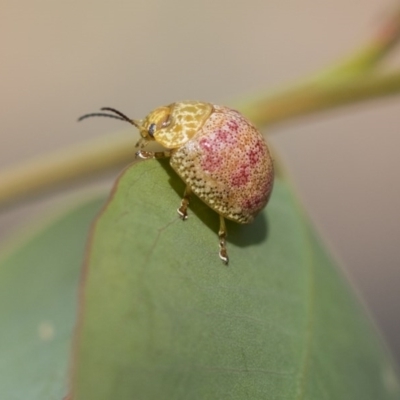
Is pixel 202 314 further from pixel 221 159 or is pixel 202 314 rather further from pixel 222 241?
pixel 221 159

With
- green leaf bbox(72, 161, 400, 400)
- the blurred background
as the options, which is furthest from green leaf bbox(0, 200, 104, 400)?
the blurred background

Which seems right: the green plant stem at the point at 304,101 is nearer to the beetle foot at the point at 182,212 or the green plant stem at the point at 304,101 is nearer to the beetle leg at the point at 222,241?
the beetle leg at the point at 222,241

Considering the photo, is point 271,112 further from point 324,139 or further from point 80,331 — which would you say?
point 324,139

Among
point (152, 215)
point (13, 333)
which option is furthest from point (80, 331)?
point (13, 333)

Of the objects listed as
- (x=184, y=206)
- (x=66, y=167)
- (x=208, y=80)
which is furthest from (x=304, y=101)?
(x=208, y=80)

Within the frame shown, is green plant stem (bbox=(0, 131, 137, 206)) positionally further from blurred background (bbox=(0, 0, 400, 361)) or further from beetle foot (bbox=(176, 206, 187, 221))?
blurred background (bbox=(0, 0, 400, 361))

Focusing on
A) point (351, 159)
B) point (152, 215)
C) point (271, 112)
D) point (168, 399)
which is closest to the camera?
point (168, 399)
